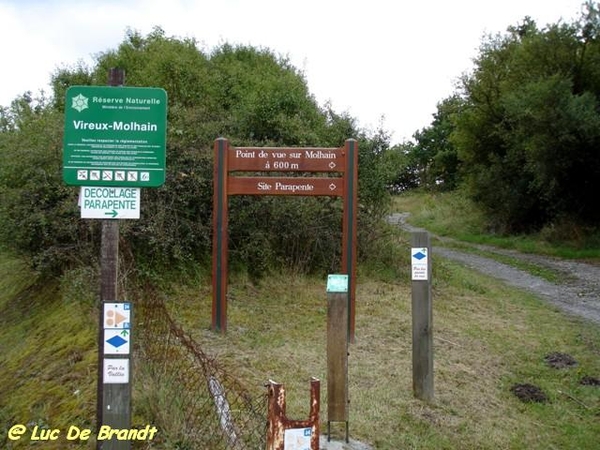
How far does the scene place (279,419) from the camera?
374 cm

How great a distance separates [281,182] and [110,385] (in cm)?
405

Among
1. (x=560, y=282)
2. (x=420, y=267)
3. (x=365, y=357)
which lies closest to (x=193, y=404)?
(x=420, y=267)

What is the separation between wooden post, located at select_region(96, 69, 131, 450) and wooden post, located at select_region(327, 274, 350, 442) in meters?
1.48

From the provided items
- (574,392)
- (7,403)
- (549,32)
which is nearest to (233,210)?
(7,403)

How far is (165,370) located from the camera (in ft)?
17.0

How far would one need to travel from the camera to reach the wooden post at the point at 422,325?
19.0 feet

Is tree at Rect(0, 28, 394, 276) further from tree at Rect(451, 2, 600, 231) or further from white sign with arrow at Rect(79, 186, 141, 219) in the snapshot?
tree at Rect(451, 2, 600, 231)

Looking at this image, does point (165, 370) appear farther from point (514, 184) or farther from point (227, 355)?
point (514, 184)

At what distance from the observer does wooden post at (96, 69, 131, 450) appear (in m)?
3.99

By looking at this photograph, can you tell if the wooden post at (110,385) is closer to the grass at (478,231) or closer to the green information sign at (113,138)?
A: the green information sign at (113,138)

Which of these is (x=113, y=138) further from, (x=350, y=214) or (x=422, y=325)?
(x=350, y=214)

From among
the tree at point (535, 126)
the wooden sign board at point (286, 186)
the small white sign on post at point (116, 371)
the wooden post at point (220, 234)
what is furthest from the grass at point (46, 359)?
the tree at point (535, 126)

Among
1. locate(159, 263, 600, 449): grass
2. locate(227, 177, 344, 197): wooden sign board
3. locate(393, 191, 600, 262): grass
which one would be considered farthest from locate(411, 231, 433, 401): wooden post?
locate(393, 191, 600, 262): grass

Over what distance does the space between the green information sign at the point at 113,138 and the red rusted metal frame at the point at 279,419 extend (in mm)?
1490
